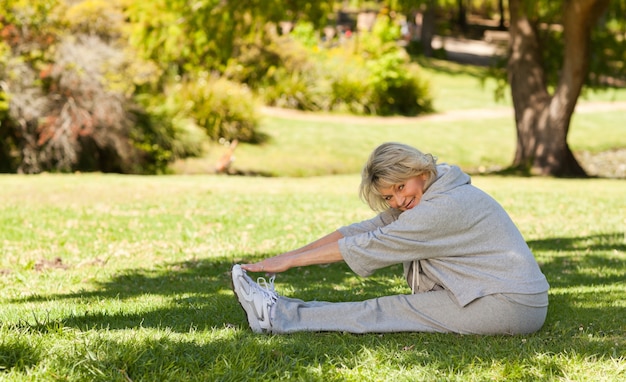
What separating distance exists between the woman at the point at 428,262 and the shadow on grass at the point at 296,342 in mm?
101

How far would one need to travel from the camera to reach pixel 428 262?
5.02 metres

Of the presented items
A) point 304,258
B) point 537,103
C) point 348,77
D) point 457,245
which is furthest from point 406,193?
point 348,77

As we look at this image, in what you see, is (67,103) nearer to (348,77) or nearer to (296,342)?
(348,77)

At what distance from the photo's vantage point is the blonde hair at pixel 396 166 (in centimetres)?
483

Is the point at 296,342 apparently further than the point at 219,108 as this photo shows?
No

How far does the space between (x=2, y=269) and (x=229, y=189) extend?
24.5 feet

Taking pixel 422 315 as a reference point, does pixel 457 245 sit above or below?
above

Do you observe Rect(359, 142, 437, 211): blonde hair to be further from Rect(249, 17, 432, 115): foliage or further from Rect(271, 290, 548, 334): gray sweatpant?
Rect(249, 17, 432, 115): foliage

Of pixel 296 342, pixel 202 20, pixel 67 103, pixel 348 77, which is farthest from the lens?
pixel 348 77

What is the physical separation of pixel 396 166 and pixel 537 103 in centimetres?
1551

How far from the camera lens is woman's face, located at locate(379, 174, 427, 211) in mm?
4930

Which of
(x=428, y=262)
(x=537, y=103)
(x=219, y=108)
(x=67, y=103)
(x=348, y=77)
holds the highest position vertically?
(x=428, y=262)

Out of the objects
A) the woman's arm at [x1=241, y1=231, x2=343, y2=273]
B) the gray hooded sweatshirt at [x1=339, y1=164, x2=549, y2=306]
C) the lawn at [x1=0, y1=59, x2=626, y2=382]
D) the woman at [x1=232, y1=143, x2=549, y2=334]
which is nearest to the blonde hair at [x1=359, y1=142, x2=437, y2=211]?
the woman at [x1=232, y1=143, x2=549, y2=334]

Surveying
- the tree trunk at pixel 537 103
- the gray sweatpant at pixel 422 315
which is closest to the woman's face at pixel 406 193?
the gray sweatpant at pixel 422 315
